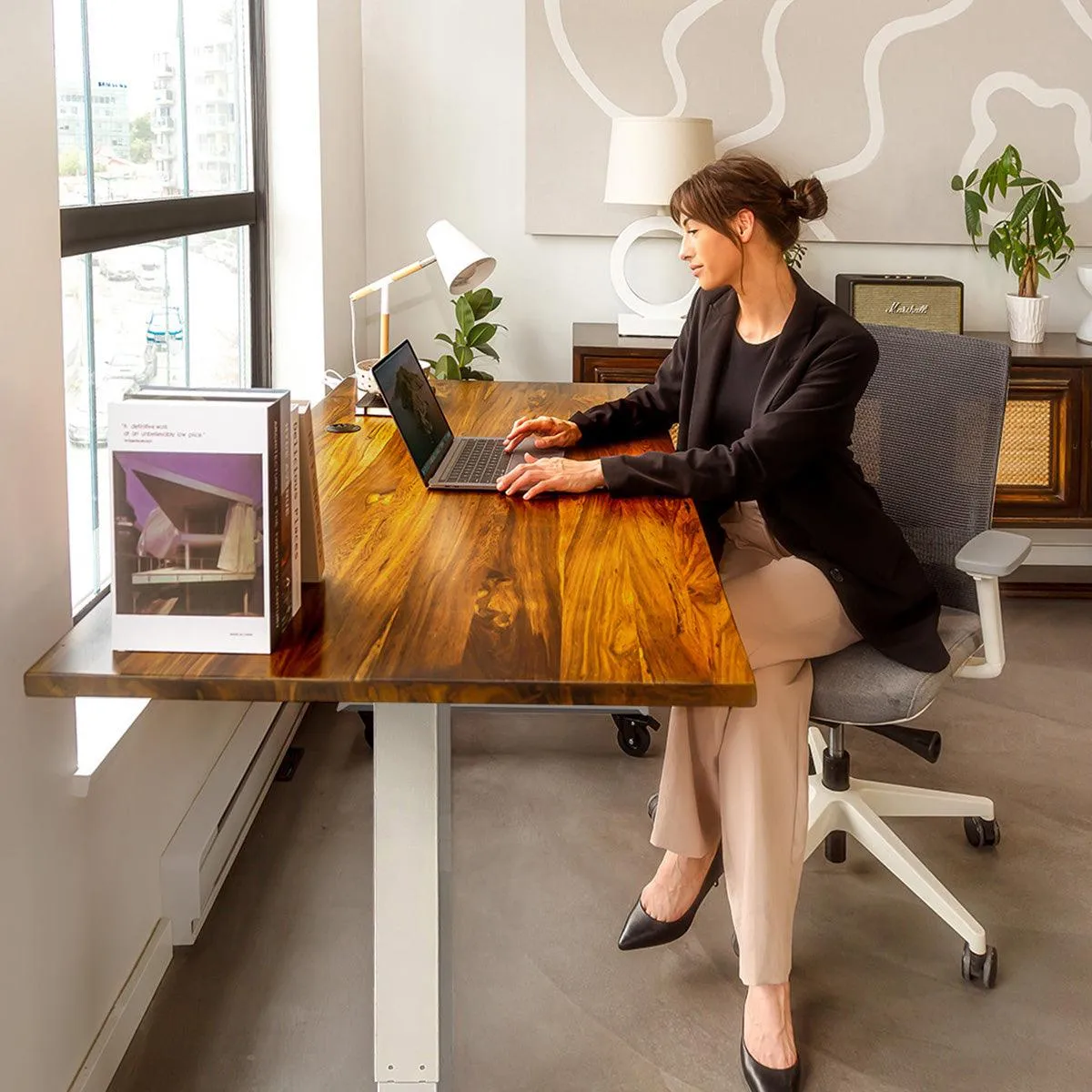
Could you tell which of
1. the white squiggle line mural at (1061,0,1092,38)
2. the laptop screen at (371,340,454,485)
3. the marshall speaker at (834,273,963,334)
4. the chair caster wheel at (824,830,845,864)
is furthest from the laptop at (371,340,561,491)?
the white squiggle line mural at (1061,0,1092,38)

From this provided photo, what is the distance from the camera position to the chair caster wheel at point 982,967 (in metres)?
2.23

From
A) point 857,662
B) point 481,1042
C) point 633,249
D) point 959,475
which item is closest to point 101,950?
point 481,1042

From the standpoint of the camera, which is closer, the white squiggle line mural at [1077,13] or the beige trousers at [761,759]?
the beige trousers at [761,759]

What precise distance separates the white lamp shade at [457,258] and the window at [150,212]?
49 centimetres

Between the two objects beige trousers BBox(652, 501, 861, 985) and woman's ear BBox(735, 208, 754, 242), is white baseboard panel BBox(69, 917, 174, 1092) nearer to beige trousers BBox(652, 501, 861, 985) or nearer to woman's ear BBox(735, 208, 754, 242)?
beige trousers BBox(652, 501, 861, 985)

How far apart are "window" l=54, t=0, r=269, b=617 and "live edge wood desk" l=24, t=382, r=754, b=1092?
293 mm

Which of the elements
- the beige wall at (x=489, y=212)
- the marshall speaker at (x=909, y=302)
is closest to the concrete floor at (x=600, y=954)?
the marshall speaker at (x=909, y=302)

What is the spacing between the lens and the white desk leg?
155 centimetres

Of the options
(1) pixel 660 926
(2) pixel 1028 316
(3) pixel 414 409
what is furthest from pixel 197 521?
→ (2) pixel 1028 316

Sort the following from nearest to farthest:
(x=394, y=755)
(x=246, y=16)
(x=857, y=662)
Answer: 1. (x=394, y=755)
2. (x=857, y=662)
3. (x=246, y=16)

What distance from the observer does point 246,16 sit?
3.38 metres

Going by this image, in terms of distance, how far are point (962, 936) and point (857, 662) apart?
1.64ft

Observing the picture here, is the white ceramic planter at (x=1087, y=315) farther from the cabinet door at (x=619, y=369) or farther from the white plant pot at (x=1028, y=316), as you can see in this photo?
the cabinet door at (x=619, y=369)

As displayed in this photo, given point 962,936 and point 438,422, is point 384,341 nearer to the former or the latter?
point 438,422
